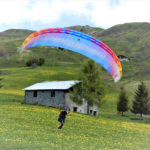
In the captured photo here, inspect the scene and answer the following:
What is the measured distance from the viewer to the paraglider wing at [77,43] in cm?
1680

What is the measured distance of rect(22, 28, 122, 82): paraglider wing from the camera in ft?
55.1

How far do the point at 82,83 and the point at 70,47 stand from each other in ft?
80.8

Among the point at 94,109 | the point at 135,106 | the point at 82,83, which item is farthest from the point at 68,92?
the point at 135,106

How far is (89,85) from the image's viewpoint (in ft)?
145

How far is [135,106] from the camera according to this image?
66.1 m

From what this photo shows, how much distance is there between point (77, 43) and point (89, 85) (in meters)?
27.2

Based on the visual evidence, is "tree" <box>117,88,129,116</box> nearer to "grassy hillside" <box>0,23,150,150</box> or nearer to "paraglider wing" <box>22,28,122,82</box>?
"grassy hillside" <box>0,23,150,150</box>

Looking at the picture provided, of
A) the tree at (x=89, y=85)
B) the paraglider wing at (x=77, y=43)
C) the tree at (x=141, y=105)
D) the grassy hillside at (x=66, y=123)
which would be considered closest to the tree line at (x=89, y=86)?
the tree at (x=89, y=85)

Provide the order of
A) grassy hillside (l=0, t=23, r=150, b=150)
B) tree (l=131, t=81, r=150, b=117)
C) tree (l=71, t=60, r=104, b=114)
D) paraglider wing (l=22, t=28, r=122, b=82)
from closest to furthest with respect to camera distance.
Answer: grassy hillside (l=0, t=23, r=150, b=150) < paraglider wing (l=22, t=28, r=122, b=82) < tree (l=71, t=60, r=104, b=114) < tree (l=131, t=81, r=150, b=117)

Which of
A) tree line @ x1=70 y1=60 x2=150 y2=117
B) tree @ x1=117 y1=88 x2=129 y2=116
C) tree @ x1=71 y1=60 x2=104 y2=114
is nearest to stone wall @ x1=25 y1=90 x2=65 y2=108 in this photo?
tree line @ x1=70 y1=60 x2=150 y2=117

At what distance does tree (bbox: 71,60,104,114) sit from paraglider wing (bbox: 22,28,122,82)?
25441mm

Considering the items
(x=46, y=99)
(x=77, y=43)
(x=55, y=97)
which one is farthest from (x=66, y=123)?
(x=46, y=99)

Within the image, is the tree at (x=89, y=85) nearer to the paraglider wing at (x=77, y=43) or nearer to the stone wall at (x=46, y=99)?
the stone wall at (x=46, y=99)

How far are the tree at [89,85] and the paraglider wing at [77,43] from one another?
2544 cm
